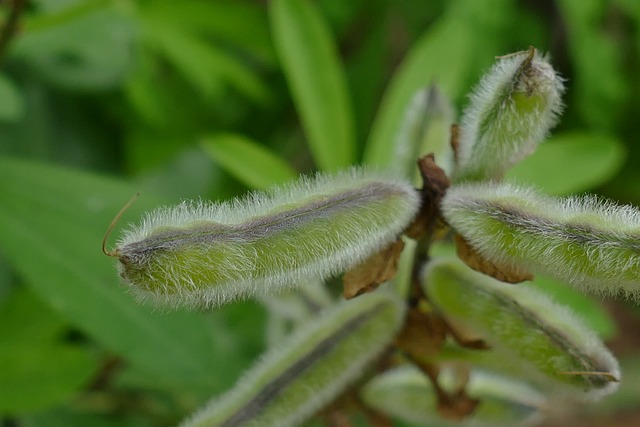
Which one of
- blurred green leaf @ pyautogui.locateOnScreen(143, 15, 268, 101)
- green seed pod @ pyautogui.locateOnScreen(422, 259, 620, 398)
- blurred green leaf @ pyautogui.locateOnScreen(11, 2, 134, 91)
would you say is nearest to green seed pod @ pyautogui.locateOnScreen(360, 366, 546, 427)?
green seed pod @ pyautogui.locateOnScreen(422, 259, 620, 398)

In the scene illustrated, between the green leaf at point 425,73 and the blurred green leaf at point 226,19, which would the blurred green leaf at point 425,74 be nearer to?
the green leaf at point 425,73

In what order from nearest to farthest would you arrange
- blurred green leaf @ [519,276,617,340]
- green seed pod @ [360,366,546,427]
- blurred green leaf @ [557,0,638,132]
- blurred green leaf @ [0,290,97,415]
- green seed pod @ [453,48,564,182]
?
green seed pod @ [453,48,564,182] < green seed pod @ [360,366,546,427] < blurred green leaf @ [0,290,97,415] < blurred green leaf @ [519,276,617,340] < blurred green leaf @ [557,0,638,132]

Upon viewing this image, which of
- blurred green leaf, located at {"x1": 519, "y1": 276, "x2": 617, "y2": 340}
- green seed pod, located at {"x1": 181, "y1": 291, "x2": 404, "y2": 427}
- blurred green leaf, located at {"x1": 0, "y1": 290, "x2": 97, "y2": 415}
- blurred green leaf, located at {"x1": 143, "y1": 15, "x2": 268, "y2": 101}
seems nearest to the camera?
green seed pod, located at {"x1": 181, "y1": 291, "x2": 404, "y2": 427}

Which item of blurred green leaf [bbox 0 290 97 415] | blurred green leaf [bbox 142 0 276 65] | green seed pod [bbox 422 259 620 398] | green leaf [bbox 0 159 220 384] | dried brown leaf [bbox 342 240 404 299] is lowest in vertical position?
blurred green leaf [bbox 0 290 97 415]

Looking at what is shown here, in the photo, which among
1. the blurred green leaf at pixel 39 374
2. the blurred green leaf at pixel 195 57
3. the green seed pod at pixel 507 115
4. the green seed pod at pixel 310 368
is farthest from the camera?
the blurred green leaf at pixel 195 57

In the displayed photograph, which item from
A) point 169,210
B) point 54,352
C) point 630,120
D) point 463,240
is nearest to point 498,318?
point 463,240

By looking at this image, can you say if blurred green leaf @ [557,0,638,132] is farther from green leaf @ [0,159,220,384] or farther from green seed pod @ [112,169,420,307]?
green seed pod @ [112,169,420,307]

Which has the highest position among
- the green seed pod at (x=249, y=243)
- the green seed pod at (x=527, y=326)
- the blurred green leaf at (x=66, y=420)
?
the green seed pod at (x=249, y=243)

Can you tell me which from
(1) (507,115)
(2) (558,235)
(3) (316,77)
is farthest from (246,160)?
(2) (558,235)

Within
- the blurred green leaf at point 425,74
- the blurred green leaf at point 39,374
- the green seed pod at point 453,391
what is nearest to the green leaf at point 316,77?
the blurred green leaf at point 425,74
